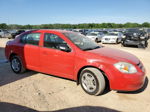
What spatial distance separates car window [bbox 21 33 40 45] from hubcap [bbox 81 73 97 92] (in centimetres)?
187

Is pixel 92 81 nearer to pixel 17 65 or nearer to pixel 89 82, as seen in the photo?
pixel 89 82

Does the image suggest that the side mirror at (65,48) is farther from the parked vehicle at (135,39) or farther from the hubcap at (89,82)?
the parked vehicle at (135,39)

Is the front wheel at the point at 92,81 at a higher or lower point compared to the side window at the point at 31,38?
lower

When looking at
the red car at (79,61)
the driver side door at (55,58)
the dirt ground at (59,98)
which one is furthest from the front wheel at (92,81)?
the driver side door at (55,58)

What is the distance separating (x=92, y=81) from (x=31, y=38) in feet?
8.03

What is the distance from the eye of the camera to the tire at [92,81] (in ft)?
10.3

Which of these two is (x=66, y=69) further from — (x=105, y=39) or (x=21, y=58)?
(x=105, y=39)

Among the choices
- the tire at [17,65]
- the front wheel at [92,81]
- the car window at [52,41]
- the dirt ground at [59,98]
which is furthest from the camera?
the tire at [17,65]

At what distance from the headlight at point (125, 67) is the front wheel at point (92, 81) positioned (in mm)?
438

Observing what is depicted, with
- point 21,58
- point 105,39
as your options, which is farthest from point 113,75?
point 105,39

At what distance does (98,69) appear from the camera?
10.5ft

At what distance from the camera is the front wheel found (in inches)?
124

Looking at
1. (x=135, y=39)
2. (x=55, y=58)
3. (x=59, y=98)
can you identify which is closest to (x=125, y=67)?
(x=59, y=98)

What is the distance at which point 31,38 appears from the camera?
435cm
